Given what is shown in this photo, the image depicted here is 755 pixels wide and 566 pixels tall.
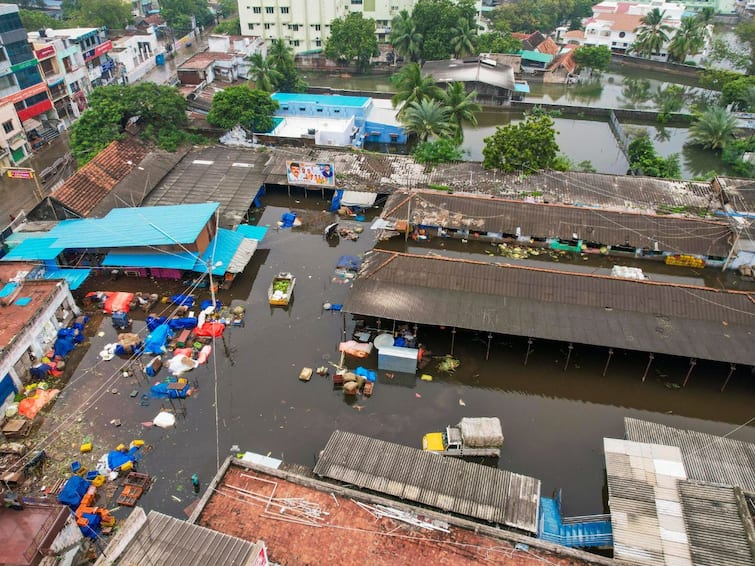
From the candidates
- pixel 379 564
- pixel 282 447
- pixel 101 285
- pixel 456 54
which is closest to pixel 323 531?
pixel 379 564

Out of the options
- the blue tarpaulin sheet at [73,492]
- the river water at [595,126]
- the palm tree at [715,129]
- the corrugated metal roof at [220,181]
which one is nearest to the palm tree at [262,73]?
the corrugated metal roof at [220,181]

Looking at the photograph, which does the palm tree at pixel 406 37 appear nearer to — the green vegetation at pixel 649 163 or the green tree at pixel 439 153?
the green tree at pixel 439 153

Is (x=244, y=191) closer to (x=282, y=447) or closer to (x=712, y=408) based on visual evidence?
(x=282, y=447)

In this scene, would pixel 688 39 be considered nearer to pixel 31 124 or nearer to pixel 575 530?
pixel 575 530

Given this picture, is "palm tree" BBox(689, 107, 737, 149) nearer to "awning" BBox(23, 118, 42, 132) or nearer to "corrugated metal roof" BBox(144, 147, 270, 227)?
"corrugated metal roof" BBox(144, 147, 270, 227)

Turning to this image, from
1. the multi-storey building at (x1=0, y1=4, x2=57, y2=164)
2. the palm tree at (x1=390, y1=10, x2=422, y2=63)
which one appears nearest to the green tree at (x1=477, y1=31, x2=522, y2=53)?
the palm tree at (x1=390, y1=10, x2=422, y2=63)

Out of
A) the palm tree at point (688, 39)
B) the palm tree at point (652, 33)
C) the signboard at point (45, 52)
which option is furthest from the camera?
the palm tree at point (652, 33)
